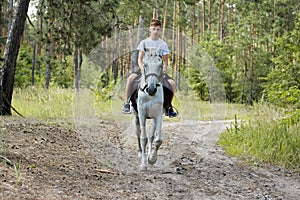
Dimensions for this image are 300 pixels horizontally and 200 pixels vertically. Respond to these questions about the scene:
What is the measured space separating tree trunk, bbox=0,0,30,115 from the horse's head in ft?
20.2

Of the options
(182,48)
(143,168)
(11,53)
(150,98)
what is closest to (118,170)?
(143,168)

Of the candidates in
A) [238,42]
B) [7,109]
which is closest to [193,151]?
[7,109]

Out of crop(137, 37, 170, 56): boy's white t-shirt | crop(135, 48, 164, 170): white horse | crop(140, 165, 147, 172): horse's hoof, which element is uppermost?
crop(137, 37, 170, 56): boy's white t-shirt

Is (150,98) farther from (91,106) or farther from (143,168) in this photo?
(91,106)

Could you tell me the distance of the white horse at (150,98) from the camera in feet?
19.2

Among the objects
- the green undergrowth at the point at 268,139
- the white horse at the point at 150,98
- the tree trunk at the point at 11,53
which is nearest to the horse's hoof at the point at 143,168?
the white horse at the point at 150,98

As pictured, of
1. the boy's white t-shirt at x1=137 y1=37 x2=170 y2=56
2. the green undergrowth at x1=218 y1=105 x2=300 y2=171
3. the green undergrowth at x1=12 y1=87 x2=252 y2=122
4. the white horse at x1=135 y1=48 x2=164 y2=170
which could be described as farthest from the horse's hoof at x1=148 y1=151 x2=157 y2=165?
the green undergrowth at x1=218 y1=105 x2=300 y2=171

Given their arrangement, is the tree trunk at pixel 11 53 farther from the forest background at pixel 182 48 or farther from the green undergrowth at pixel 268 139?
the green undergrowth at pixel 268 139

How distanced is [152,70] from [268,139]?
12.8ft

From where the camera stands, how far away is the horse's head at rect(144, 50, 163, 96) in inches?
230

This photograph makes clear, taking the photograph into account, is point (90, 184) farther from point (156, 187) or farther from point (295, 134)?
point (295, 134)

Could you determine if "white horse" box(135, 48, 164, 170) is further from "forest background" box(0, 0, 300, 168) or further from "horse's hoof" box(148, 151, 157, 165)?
"forest background" box(0, 0, 300, 168)

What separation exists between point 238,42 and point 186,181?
65.2ft

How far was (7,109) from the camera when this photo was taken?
37.4 ft
